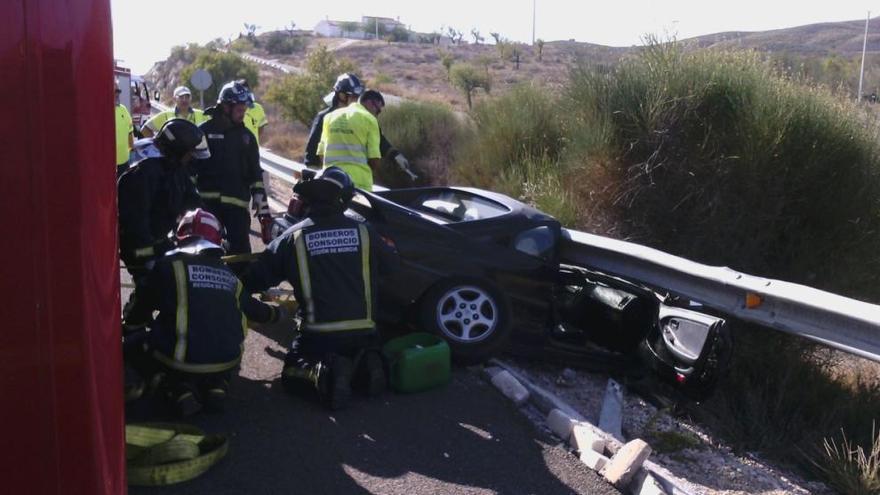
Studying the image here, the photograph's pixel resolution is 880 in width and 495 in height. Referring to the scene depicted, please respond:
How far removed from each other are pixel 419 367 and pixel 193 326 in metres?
1.38

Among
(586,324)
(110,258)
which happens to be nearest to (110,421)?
(110,258)

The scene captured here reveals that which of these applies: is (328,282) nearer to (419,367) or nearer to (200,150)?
(419,367)

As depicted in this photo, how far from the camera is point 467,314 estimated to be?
20.8 feet

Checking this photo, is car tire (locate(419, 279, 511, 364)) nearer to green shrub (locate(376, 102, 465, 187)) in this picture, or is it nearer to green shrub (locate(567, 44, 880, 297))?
green shrub (locate(567, 44, 880, 297))

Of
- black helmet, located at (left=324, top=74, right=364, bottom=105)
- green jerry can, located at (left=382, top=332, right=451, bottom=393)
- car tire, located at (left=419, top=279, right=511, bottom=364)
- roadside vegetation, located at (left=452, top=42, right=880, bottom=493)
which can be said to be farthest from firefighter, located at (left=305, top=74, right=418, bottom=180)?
green jerry can, located at (left=382, top=332, right=451, bottom=393)

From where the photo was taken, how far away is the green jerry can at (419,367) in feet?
18.3

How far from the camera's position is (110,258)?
228 cm

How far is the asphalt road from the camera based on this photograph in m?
4.42

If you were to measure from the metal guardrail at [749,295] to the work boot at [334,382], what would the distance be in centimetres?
249

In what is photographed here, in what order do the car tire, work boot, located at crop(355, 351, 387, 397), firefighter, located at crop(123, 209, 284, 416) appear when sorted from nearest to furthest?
firefighter, located at crop(123, 209, 284, 416), work boot, located at crop(355, 351, 387, 397), the car tire

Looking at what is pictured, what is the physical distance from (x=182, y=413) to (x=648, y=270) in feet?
11.5

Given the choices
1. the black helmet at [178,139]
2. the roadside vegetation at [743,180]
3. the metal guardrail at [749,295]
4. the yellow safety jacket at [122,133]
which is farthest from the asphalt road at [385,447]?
the yellow safety jacket at [122,133]

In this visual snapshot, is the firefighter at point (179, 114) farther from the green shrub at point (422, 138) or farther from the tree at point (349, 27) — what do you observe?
the tree at point (349, 27)

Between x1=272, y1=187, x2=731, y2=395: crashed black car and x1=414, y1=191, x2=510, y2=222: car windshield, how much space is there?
0.11ft
